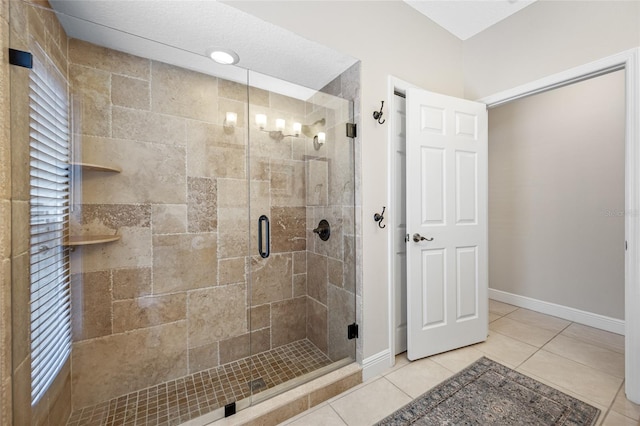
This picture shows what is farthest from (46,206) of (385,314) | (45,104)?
(385,314)

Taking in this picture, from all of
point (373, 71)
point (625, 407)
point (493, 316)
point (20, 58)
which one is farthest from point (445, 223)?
point (20, 58)

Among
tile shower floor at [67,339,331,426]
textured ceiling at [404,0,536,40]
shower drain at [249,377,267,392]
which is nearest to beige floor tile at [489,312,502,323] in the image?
tile shower floor at [67,339,331,426]

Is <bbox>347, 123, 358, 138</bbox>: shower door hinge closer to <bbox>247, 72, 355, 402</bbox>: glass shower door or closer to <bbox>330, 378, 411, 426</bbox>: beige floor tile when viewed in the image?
<bbox>247, 72, 355, 402</bbox>: glass shower door

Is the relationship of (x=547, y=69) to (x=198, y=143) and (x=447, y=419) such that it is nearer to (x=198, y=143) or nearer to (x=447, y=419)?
(x=447, y=419)

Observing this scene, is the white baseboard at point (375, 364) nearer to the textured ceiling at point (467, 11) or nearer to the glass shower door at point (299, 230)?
the glass shower door at point (299, 230)

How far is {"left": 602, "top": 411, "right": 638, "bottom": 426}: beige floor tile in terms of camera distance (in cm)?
137

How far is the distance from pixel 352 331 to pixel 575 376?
1.59 metres

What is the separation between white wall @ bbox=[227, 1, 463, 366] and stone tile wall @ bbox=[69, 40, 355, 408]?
0.15 meters

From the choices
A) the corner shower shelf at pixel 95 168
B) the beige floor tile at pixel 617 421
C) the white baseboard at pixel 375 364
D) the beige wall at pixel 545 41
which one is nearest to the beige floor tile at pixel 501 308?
the beige floor tile at pixel 617 421

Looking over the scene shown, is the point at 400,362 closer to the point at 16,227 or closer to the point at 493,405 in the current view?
the point at 493,405

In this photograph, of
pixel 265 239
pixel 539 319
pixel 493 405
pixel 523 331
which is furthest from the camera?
pixel 539 319

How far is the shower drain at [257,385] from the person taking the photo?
1.59 meters

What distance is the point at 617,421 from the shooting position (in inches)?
54.8

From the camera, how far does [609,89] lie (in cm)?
239
